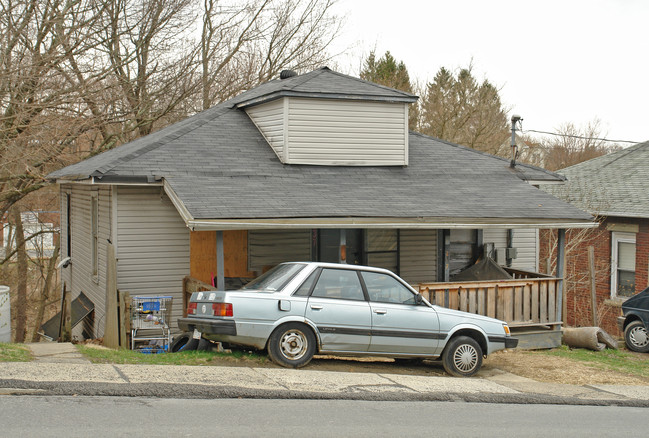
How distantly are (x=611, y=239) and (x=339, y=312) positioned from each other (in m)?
14.2

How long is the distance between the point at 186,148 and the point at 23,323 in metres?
15.0

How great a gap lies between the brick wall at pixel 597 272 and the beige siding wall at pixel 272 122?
9213 mm

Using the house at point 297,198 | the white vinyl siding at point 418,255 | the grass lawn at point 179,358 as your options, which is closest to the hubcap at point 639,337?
the house at point 297,198

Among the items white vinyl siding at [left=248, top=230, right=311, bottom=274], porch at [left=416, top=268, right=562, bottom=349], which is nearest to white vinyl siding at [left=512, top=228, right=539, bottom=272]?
porch at [left=416, top=268, right=562, bottom=349]

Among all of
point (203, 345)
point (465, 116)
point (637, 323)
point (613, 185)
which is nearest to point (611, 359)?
point (637, 323)

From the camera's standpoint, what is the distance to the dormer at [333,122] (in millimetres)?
15539

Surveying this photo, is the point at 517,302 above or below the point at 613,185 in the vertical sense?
below

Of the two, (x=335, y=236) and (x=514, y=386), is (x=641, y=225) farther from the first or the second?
(x=514, y=386)

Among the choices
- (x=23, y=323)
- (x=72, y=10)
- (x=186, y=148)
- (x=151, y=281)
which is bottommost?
(x=23, y=323)

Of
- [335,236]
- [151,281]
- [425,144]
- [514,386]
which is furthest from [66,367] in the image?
[425,144]

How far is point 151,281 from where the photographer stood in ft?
45.9

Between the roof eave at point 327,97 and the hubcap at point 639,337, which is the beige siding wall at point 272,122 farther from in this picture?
the hubcap at point 639,337

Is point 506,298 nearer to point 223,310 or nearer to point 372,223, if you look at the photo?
point 372,223

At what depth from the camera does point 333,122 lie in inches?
628
